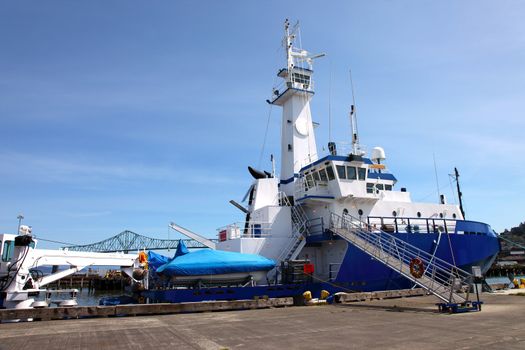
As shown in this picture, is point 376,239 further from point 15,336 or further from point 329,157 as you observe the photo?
point 15,336

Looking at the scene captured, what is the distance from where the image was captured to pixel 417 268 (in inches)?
531

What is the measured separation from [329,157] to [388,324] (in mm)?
12709

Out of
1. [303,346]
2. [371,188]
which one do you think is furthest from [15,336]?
[371,188]

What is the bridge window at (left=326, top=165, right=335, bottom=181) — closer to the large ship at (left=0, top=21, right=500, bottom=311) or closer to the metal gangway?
the large ship at (left=0, top=21, right=500, bottom=311)

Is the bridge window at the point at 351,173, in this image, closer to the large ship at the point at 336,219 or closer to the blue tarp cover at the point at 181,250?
the large ship at the point at 336,219

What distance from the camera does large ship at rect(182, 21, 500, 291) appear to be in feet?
61.7

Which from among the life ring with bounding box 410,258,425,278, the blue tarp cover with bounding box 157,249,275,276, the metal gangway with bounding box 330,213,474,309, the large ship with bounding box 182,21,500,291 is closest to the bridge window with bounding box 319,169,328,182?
the large ship with bounding box 182,21,500,291

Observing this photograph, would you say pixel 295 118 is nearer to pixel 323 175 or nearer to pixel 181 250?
pixel 323 175

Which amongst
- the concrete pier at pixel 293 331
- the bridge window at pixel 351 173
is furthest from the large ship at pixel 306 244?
the concrete pier at pixel 293 331

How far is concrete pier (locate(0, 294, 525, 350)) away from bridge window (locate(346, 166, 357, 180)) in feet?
33.3

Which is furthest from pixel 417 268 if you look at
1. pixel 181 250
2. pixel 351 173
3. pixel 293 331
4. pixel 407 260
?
pixel 181 250

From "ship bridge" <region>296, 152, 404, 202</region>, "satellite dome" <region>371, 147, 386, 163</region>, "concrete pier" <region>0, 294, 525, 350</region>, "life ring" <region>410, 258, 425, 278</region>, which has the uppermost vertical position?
"satellite dome" <region>371, 147, 386, 163</region>

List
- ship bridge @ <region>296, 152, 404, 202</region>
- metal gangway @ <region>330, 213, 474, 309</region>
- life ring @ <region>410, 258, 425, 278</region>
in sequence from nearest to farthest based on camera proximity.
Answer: metal gangway @ <region>330, 213, 474, 309</region>, life ring @ <region>410, 258, 425, 278</region>, ship bridge @ <region>296, 152, 404, 202</region>

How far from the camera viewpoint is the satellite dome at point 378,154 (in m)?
26.5
